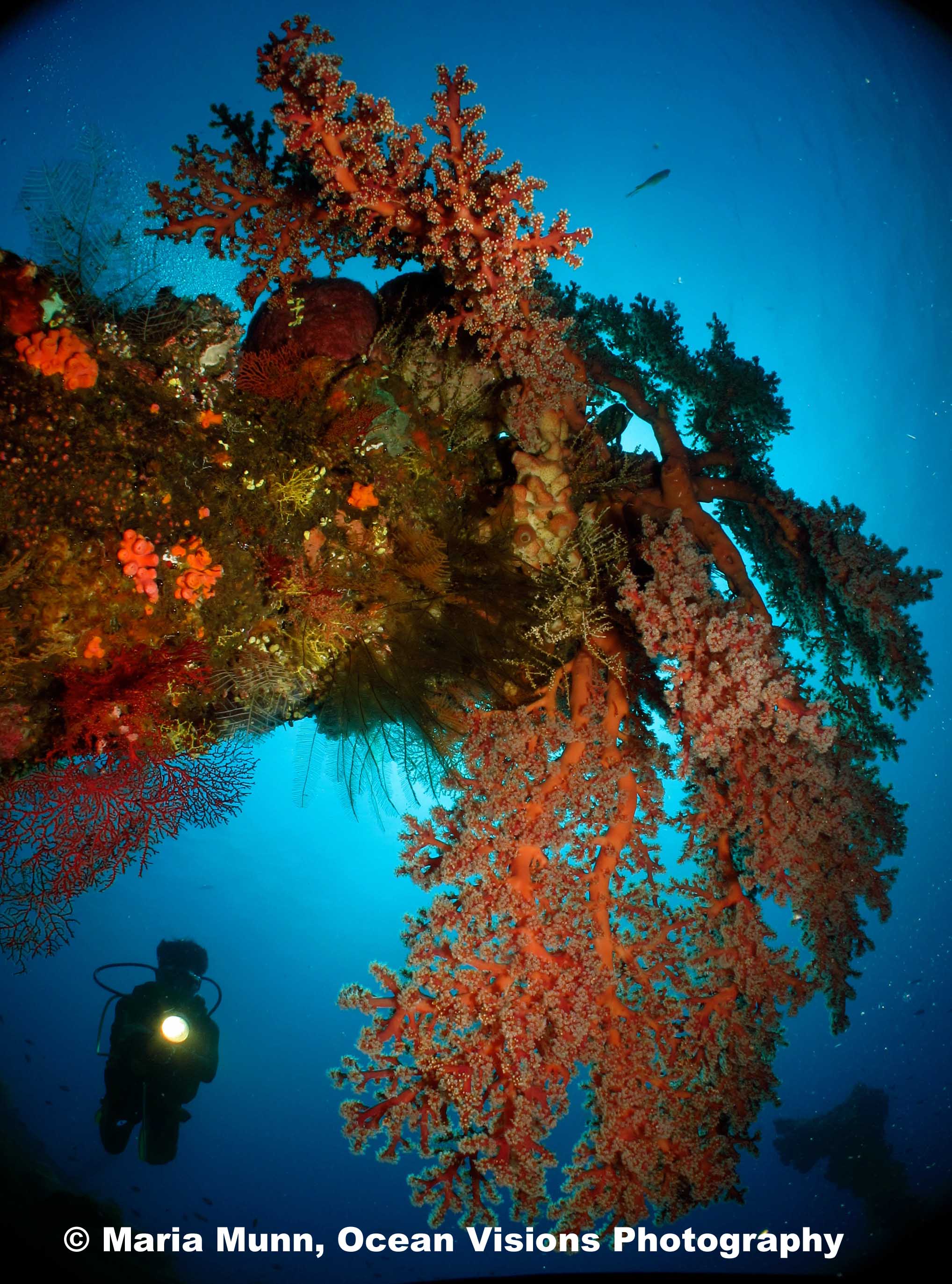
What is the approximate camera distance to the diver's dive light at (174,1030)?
9.98 metres

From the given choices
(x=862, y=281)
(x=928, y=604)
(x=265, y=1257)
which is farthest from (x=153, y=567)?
(x=265, y=1257)

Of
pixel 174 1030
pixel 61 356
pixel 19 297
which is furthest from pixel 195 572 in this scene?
pixel 174 1030

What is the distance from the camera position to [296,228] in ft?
13.7

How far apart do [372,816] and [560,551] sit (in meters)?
2.67

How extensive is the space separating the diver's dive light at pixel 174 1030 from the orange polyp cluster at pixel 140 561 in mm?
10118

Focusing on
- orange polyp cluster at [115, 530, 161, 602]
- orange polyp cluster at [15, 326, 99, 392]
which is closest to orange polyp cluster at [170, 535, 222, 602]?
orange polyp cluster at [115, 530, 161, 602]

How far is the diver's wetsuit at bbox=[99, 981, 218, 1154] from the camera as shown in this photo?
32.6ft

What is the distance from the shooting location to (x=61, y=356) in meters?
3.41

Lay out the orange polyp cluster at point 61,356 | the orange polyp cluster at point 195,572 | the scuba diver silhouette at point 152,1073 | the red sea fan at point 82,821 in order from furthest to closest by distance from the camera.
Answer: the scuba diver silhouette at point 152,1073 → the orange polyp cluster at point 195,572 → the red sea fan at point 82,821 → the orange polyp cluster at point 61,356

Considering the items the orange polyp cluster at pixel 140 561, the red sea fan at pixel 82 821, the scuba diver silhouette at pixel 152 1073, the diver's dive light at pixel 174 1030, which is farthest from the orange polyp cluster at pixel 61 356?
the diver's dive light at pixel 174 1030

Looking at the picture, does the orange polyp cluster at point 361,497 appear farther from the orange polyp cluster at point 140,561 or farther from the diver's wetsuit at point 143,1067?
the diver's wetsuit at point 143,1067

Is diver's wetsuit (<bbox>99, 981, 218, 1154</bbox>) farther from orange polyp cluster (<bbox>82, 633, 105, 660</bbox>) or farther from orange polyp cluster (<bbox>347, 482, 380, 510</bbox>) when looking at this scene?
orange polyp cluster (<bbox>347, 482, 380, 510</bbox>)

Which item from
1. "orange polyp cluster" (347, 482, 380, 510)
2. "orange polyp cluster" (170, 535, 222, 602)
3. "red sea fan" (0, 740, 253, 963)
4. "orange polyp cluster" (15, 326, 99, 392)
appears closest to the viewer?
"orange polyp cluster" (15, 326, 99, 392)

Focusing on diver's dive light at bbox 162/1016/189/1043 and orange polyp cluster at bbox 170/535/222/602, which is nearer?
orange polyp cluster at bbox 170/535/222/602
